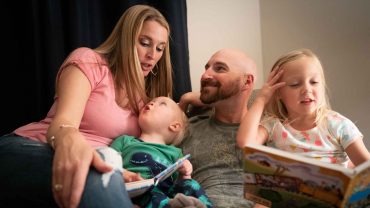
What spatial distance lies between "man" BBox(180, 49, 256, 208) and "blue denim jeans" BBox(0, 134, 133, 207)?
2.13ft

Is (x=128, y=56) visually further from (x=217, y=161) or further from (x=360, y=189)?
(x=360, y=189)

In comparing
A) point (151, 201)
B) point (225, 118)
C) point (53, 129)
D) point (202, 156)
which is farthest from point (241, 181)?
point (53, 129)

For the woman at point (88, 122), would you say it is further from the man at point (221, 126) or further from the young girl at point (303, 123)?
the young girl at point (303, 123)

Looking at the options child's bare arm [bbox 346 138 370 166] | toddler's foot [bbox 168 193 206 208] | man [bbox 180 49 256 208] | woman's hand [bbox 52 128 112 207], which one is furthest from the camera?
man [bbox 180 49 256 208]

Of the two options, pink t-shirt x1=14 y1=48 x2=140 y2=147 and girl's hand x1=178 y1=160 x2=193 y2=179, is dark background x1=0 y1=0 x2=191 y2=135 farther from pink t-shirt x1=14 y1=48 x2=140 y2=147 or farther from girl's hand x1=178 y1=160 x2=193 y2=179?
girl's hand x1=178 y1=160 x2=193 y2=179

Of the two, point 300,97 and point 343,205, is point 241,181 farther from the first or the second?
point 343,205

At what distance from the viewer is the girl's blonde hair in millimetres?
1410

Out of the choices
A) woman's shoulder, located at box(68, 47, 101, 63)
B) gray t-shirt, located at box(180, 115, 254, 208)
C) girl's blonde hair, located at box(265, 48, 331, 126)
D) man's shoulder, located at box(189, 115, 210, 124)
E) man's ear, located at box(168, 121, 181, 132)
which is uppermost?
woman's shoulder, located at box(68, 47, 101, 63)

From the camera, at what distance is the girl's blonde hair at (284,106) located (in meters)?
1.41

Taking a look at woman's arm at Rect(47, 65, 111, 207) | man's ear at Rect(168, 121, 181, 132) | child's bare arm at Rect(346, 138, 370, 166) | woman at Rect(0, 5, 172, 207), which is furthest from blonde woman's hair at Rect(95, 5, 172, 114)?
child's bare arm at Rect(346, 138, 370, 166)

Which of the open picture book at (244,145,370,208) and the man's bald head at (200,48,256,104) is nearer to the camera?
the open picture book at (244,145,370,208)

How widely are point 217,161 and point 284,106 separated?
15.7 inches

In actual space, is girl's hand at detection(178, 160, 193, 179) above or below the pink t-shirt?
below

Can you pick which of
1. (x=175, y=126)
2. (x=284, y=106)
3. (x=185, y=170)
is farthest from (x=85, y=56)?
(x=284, y=106)
